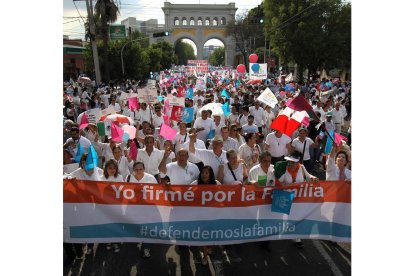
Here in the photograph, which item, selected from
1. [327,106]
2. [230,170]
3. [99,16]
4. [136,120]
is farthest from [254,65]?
[230,170]

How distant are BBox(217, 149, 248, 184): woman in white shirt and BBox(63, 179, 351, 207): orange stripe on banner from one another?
63 centimetres

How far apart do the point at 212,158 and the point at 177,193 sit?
1.49 meters

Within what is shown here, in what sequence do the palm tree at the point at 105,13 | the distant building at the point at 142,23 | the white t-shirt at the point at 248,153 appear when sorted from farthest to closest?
the distant building at the point at 142,23
the palm tree at the point at 105,13
the white t-shirt at the point at 248,153

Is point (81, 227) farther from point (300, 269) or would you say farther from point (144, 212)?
point (300, 269)

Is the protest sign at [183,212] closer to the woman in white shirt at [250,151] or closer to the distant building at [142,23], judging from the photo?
the woman in white shirt at [250,151]

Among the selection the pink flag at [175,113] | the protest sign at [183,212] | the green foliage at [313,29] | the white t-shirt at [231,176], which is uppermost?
the green foliage at [313,29]

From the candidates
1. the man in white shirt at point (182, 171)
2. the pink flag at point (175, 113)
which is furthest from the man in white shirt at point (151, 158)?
the pink flag at point (175, 113)

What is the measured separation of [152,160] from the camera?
6.82m

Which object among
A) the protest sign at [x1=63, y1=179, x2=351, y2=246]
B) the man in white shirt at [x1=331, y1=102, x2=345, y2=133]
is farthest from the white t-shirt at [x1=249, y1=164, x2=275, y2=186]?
the man in white shirt at [x1=331, y1=102, x2=345, y2=133]

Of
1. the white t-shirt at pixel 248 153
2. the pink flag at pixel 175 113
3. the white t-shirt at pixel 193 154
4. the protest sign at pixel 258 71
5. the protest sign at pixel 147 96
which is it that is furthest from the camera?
the protest sign at pixel 258 71

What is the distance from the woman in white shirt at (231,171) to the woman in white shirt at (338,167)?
1255 mm

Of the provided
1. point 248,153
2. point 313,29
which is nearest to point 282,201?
point 248,153

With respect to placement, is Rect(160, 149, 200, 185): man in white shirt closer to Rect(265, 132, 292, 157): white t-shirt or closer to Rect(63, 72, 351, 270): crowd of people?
Rect(63, 72, 351, 270): crowd of people

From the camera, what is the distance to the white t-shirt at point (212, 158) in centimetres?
642
